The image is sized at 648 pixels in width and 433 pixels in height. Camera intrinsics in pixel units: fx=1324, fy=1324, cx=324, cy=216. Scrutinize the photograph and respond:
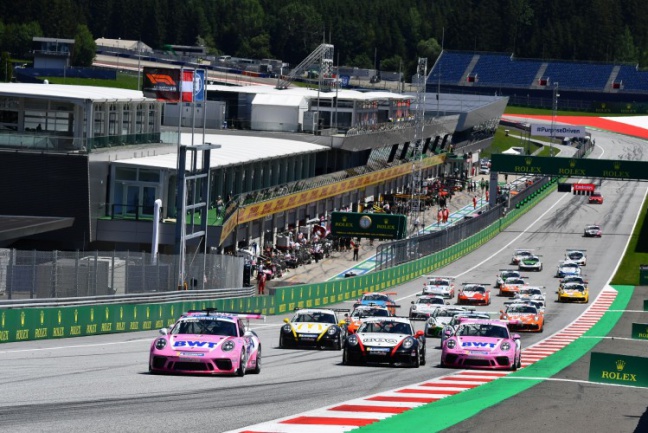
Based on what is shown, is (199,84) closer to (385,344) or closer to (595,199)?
(385,344)

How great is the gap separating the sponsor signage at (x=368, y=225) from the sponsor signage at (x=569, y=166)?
2472cm

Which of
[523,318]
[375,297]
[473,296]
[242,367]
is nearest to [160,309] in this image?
[375,297]

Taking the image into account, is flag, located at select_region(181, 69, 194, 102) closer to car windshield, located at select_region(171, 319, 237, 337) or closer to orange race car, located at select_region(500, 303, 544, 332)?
orange race car, located at select_region(500, 303, 544, 332)

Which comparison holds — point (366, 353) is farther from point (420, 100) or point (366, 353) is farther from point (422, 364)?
point (420, 100)

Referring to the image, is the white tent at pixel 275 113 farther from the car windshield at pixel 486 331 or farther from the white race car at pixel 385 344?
the white race car at pixel 385 344

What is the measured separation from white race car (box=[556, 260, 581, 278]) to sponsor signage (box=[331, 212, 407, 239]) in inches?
359

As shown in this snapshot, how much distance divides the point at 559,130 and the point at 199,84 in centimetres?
11214

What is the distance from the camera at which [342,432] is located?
53.1 feet

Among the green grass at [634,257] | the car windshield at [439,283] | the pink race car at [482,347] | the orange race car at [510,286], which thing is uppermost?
the pink race car at [482,347]

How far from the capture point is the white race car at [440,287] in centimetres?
5891

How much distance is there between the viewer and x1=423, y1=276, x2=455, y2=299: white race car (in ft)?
Answer: 193

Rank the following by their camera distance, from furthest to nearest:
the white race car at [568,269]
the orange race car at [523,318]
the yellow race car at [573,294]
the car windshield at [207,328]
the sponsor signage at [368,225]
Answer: the sponsor signage at [368,225] < the white race car at [568,269] < the yellow race car at [573,294] < the orange race car at [523,318] < the car windshield at [207,328]

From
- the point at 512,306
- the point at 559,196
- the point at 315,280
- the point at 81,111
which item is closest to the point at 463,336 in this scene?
the point at 512,306

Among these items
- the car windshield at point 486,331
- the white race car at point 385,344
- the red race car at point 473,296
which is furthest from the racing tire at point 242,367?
the red race car at point 473,296
